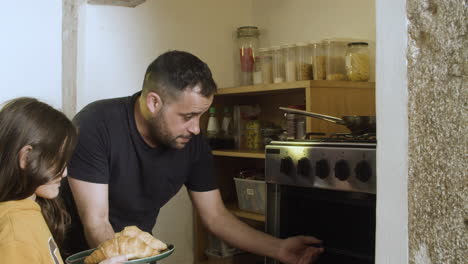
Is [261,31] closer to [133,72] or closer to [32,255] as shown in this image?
[133,72]

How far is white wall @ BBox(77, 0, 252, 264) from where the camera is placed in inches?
106

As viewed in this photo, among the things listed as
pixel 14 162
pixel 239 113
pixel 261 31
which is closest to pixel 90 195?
pixel 14 162

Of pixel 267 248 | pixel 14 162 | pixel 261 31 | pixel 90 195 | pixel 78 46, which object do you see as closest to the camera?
pixel 14 162

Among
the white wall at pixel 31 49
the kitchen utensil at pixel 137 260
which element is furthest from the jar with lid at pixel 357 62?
the kitchen utensil at pixel 137 260

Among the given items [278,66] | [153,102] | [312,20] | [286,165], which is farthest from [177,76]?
[312,20]

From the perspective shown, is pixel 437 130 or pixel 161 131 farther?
pixel 161 131

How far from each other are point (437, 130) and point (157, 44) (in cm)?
225

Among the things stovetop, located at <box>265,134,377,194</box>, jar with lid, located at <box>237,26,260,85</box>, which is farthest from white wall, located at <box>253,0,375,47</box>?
stovetop, located at <box>265,134,377,194</box>

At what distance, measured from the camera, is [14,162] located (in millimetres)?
1217

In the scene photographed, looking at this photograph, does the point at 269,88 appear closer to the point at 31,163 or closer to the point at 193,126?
the point at 193,126

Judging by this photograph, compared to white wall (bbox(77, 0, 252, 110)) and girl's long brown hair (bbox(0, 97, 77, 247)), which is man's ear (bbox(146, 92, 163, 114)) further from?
white wall (bbox(77, 0, 252, 110))

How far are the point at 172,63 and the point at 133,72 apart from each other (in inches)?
45.1

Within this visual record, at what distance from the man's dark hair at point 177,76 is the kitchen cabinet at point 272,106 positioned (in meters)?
0.67

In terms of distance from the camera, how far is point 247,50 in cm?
304
